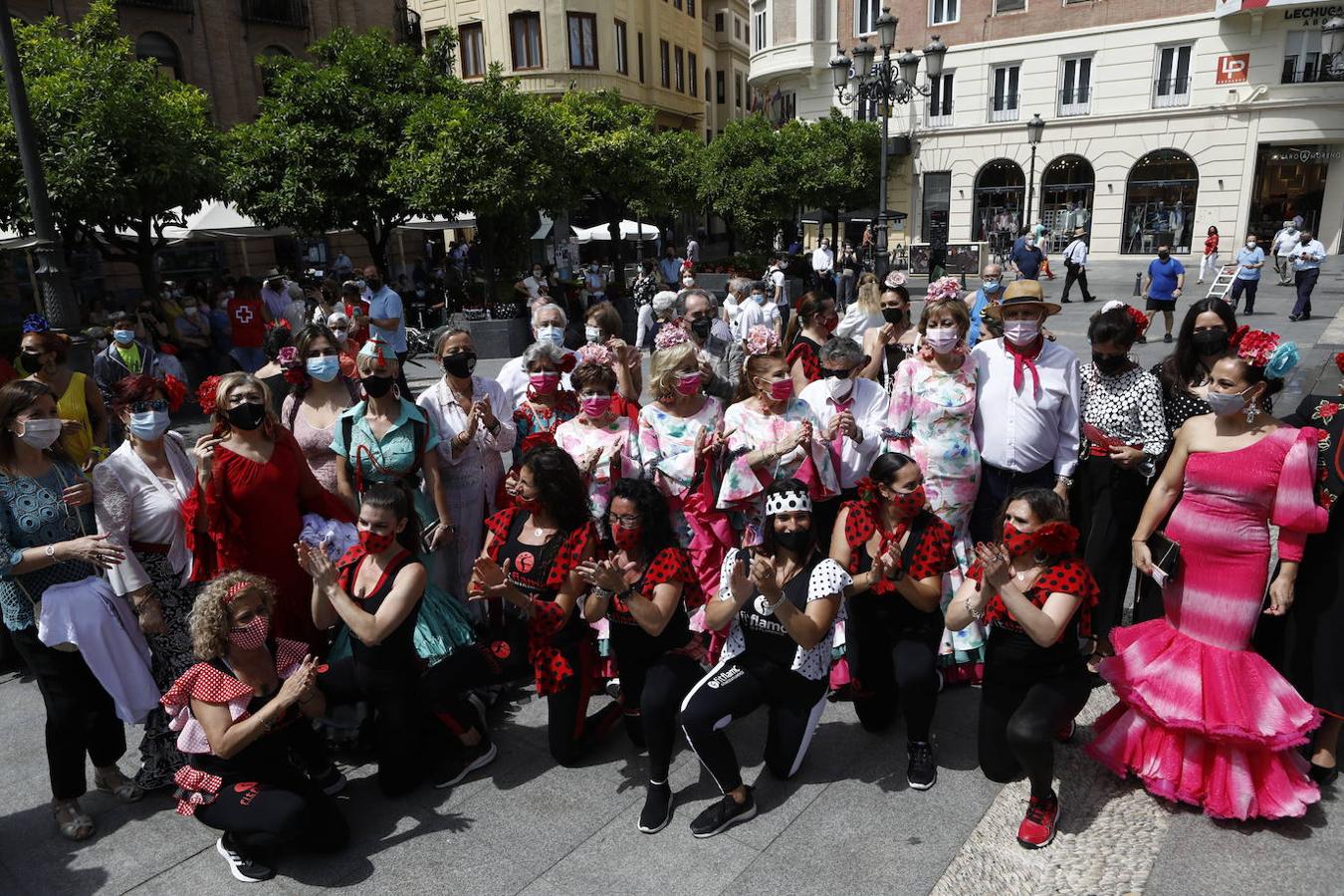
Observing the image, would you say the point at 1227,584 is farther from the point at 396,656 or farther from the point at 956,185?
the point at 956,185

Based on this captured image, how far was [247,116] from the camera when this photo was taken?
1062 inches

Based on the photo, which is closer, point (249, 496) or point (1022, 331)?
point (249, 496)

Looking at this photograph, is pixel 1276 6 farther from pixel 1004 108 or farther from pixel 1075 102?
pixel 1004 108

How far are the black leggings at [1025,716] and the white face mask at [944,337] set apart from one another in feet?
5.68

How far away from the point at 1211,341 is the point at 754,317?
673 centimetres

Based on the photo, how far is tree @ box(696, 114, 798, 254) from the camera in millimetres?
23594

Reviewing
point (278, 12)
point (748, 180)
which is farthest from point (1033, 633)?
point (278, 12)

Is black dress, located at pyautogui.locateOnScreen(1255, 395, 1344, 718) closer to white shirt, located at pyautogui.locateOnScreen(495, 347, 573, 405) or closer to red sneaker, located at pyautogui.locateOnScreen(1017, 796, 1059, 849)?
red sneaker, located at pyautogui.locateOnScreen(1017, 796, 1059, 849)

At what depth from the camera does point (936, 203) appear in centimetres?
3647

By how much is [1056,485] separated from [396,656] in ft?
11.1

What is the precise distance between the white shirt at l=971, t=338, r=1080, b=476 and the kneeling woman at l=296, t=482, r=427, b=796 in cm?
297

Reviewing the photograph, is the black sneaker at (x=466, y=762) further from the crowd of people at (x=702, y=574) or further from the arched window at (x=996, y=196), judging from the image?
the arched window at (x=996, y=196)

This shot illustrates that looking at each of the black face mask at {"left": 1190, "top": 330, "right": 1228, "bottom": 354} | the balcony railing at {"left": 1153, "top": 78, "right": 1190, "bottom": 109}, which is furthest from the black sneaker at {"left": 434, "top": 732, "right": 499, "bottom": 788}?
the balcony railing at {"left": 1153, "top": 78, "right": 1190, "bottom": 109}

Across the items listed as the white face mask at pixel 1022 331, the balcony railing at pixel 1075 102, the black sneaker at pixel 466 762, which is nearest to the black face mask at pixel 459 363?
the black sneaker at pixel 466 762
